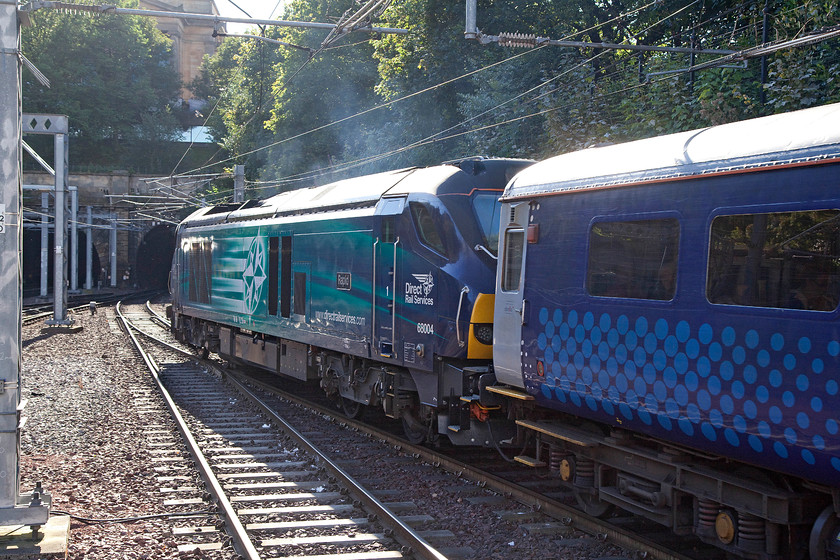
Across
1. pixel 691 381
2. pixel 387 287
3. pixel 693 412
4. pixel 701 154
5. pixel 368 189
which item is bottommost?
pixel 693 412

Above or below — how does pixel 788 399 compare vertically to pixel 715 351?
below

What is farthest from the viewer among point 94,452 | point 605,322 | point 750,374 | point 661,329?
point 94,452

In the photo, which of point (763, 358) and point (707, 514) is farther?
point (707, 514)

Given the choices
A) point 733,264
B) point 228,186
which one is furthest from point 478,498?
point 228,186

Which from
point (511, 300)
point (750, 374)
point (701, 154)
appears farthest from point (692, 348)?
point (511, 300)

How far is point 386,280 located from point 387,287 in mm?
93

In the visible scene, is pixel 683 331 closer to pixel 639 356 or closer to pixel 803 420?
pixel 639 356

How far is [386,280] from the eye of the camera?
10.7 metres

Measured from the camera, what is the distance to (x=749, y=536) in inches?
225

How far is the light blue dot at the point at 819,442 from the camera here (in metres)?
4.90

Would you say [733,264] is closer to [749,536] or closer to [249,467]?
[749,536]

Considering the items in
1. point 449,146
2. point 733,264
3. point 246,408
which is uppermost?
point 449,146

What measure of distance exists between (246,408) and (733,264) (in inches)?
411

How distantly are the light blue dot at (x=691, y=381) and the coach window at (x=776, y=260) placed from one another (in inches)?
20.6
